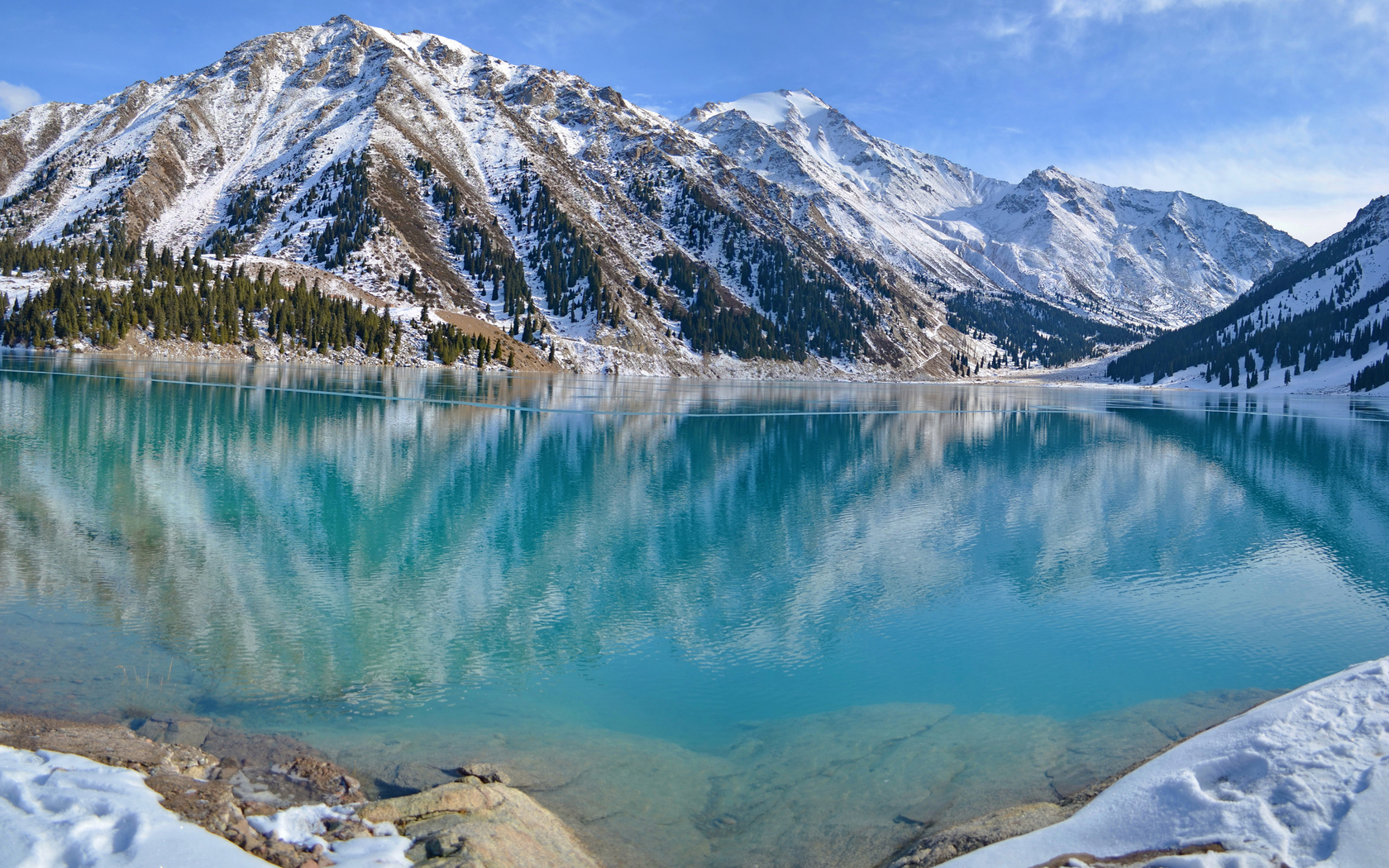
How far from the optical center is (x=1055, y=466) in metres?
43.4

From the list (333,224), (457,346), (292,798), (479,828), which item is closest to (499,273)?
(333,224)

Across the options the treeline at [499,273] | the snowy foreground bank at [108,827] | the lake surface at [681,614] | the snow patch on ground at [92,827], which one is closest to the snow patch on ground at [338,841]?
the snowy foreground bank at [108,827]

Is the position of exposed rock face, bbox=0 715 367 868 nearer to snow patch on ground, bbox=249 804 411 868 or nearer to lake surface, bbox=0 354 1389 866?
snow patch on ground, bbox=249 804 411 868

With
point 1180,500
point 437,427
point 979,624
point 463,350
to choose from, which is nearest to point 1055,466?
point 1180,500

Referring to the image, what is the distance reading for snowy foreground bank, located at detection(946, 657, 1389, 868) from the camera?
712 centimetres

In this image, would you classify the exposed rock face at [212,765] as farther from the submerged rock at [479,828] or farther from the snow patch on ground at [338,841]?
the submerged rock at [479,828]

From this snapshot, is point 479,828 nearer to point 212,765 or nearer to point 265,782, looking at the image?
point 265,782

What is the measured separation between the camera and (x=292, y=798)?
878 cm

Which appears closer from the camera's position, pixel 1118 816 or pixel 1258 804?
pixel 1258 804

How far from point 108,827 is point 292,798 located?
2.04m

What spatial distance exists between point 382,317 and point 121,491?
5010 inches

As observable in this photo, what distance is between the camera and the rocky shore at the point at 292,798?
24.7 ft

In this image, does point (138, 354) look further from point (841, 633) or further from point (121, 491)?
point (841, 633)

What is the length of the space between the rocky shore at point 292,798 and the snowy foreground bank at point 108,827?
0.16 meters
